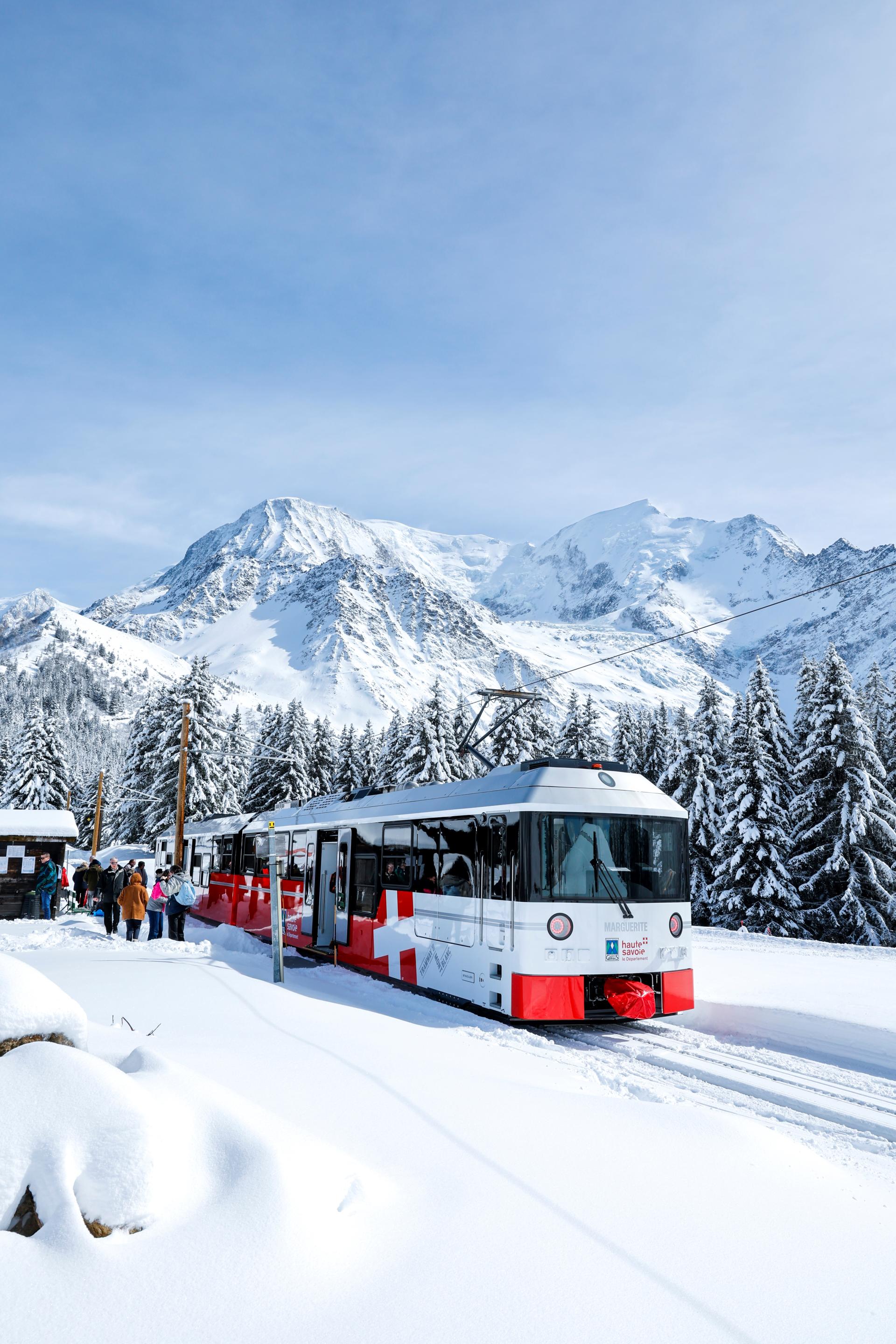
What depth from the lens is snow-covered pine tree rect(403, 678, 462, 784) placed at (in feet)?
147

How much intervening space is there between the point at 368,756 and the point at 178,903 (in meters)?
41.7

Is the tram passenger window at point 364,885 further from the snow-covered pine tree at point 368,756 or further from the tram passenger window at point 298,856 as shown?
the snow-covered pine tree at point 368,756

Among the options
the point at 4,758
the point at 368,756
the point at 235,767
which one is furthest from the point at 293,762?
the point at 4,758

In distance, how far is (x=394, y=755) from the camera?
50938mm

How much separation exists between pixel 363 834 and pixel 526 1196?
34.1 ft

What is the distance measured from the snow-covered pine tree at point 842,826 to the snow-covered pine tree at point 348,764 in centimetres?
3053

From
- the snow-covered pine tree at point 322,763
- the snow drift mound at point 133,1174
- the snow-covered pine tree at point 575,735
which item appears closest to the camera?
the snow drift mound at point 133,1174

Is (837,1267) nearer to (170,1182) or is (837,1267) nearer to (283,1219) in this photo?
(283,1219)

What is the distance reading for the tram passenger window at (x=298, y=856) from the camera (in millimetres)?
16859

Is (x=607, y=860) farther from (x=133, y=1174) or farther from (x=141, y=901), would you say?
(x=141, y=901)

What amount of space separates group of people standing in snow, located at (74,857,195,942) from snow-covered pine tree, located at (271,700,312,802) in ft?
104

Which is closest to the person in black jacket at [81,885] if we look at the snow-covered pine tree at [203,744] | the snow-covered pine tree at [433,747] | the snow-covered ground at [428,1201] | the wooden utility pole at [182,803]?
the wooden utility pole at [182,803]

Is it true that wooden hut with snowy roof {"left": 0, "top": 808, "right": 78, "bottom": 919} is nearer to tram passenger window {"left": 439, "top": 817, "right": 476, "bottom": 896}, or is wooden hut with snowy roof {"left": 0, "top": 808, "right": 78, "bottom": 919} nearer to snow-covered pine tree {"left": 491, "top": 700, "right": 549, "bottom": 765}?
tram passenger window {"left": 439, "top": 817, "right": 476, "bottom": 896}

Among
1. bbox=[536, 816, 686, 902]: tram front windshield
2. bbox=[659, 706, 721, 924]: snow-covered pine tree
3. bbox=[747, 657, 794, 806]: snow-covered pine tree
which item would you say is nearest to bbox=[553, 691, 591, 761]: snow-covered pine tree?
bbox=[659, 706, 721, 924]: snow-covered pine tree
